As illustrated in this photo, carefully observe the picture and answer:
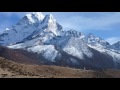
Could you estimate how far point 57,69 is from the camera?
5403cm

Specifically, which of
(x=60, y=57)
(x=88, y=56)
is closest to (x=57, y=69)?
(x=60, y=57)
